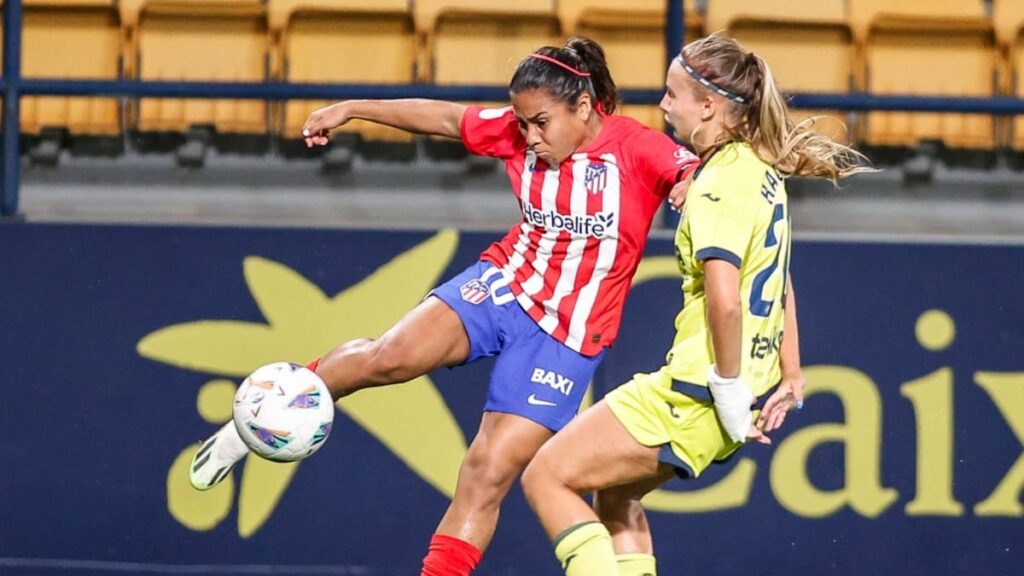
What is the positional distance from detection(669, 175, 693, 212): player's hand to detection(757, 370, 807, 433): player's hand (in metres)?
0.56

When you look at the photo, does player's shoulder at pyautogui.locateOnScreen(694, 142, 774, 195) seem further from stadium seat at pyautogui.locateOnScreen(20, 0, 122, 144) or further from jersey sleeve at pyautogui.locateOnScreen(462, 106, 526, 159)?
stadium seat at pyautogui.locateOnScreen(20, 0, 122, 144)

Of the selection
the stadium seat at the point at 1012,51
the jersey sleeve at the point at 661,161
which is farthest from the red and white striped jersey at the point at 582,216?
the stadium seat at the point at 1012,51

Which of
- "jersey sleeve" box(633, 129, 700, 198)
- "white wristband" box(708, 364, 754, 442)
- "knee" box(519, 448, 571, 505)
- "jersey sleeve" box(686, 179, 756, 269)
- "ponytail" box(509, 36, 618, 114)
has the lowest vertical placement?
"knee" box(519, 448, 571, 505)

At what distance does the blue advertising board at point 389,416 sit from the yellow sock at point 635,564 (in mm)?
1266

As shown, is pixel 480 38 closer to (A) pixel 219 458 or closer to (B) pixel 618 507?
(A) pixel 219 458

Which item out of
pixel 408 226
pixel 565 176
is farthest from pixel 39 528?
pixel 565 176

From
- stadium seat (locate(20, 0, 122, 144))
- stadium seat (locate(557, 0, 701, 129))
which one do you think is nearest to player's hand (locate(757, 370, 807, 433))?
stadium seat (locate(557, 0, 701, 129))

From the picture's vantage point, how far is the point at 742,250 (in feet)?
13.3

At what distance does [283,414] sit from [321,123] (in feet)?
2.91

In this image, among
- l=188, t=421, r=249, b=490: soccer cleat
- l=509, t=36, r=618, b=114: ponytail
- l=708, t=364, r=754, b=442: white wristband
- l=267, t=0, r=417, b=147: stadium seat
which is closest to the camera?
l=708, t=364, r=754, b=442: white wristband

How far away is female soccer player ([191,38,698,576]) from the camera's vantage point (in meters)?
4.88

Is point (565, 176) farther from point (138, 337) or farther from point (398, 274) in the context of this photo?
point (138, 337)

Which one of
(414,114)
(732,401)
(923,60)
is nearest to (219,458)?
(414,114)

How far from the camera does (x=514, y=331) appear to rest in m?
5.05
